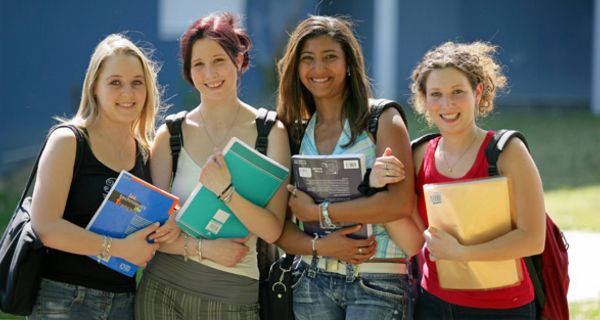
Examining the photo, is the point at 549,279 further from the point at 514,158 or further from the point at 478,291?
the point at 514,158

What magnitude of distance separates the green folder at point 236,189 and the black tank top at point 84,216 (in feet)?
1.12

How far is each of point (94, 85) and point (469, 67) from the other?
154cm

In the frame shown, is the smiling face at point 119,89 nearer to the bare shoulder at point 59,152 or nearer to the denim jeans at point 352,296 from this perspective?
the bare shoulder at point 59,152

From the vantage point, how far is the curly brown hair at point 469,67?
331 centimetres

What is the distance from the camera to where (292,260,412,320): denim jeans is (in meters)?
3.29

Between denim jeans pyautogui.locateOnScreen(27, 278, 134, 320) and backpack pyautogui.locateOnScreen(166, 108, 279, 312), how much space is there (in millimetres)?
588

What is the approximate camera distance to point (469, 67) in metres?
3.30

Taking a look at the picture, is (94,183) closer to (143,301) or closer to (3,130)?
(143,301)

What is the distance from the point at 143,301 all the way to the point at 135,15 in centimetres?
1179

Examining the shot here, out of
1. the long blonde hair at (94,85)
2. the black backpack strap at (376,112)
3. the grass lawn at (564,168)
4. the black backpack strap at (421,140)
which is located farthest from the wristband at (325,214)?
the grass lawn at (564,168)

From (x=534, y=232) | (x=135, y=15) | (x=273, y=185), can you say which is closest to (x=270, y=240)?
(x=273, y=185)

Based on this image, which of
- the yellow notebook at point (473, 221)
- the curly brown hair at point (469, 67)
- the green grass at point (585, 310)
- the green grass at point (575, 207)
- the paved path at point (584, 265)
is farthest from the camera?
the green grass at point (575, 207)

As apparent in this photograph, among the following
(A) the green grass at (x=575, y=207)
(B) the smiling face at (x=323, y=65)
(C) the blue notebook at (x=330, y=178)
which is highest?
(B) the smiling face at (x=323, y=65)

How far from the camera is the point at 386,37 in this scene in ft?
66.9
